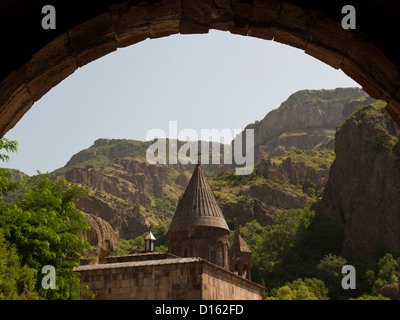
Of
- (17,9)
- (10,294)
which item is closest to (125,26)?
(17,9)

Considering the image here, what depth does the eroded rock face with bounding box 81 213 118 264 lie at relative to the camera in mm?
22141

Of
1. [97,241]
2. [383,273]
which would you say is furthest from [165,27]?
[383,273]

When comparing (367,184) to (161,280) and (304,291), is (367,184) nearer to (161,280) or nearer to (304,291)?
(304,291)

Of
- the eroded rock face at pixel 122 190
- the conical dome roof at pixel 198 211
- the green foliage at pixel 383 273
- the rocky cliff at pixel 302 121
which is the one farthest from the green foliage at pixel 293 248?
the rocky cliff at pixel 302 121

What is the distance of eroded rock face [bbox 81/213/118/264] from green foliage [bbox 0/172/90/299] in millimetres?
7813

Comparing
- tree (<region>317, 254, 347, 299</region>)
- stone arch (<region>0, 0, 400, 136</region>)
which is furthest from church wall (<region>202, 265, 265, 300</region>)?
tree (<region>317, 254, 347, 299</region>)

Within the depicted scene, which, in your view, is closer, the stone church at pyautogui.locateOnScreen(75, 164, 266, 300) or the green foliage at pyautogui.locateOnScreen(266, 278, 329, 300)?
the stone church at pyautogui.locateOnScreen(75, 164, 266, 300)

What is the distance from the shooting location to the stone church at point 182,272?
53.9 feet

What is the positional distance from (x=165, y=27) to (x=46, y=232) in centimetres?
935

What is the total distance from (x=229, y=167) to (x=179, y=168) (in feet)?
91.1

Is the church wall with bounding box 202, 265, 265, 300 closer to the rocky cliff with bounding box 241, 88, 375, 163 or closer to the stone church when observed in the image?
the stone church

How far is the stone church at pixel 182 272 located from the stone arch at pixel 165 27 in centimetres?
1302

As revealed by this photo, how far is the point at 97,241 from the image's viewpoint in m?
22.7
